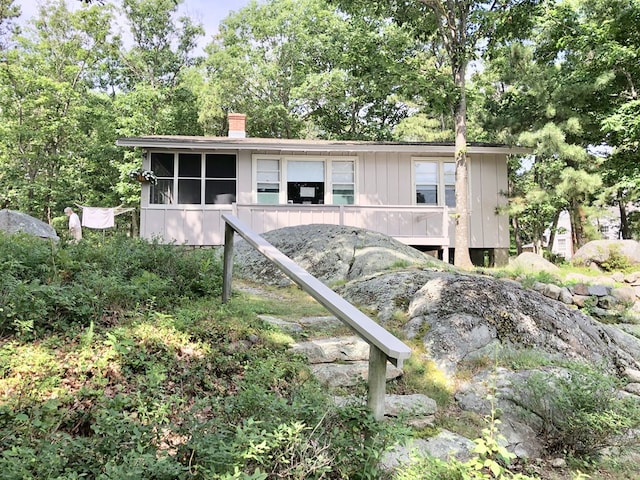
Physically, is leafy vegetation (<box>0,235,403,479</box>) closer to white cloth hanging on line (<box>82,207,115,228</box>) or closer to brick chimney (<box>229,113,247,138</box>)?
brick chimney (<box>229,113,247,138</box>)

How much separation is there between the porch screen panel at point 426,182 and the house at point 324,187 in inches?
1.2

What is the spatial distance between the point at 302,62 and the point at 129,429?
75.7ft

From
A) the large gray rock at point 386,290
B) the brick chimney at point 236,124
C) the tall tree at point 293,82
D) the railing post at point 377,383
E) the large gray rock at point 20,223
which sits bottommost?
the railing post at point 377,383

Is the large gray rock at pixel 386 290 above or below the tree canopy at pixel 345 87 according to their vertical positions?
below

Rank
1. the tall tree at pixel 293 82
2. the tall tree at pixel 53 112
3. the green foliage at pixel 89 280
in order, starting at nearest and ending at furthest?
the green foliage at pixel 89 280
the tall tree at pixel 53 112
the tall tree at pixel 293 82

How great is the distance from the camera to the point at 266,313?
4207 millimetres

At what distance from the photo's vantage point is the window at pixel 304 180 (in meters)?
12.5

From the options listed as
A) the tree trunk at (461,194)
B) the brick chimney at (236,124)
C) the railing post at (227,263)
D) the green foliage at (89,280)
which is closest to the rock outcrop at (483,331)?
the railing post at (227,263)

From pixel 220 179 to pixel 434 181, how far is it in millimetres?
6251

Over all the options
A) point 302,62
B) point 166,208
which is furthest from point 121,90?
point 166,208

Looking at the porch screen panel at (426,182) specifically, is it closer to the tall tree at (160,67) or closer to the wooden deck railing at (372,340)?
the wooden deck railing at (372,340)

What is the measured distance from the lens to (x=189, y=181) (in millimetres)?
12156

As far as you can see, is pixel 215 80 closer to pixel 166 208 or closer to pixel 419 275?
pixel 166 208

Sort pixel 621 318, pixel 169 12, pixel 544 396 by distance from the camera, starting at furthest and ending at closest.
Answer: pixel 169 12
pixel 621 318
pixel 544 396
